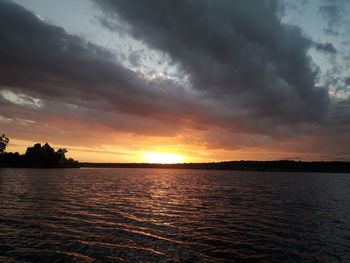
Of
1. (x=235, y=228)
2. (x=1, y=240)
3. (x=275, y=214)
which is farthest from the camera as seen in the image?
(x=275, y=214)

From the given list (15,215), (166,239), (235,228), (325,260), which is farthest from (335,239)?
(15,215)

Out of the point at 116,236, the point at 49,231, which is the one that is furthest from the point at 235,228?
the point at 49,231

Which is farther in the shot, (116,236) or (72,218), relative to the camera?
(72,218)

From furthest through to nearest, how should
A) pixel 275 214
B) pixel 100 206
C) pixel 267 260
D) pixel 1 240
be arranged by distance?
pixel 100 206 < pixel 275 214 < pixel 1 240 < pixel 267 260

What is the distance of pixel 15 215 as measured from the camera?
26891mm

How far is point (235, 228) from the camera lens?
23719mm

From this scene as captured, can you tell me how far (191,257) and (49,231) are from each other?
1354cm

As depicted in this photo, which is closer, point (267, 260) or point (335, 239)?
point (267, 260)

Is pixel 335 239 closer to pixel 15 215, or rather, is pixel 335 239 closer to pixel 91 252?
pixel 91 252

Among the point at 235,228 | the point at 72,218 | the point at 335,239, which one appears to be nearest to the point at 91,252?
the point at 72,218

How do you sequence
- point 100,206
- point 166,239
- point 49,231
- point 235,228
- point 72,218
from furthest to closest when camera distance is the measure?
point 100,206 → point 72,218 → point 235,228 → point 49,231 → point 166,239

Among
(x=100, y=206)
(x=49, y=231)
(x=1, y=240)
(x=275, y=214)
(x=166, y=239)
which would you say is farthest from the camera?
(x=100, y=206)

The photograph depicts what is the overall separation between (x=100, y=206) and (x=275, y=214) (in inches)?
971

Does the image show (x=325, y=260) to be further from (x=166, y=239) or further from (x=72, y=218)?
(x=72, y=218)
